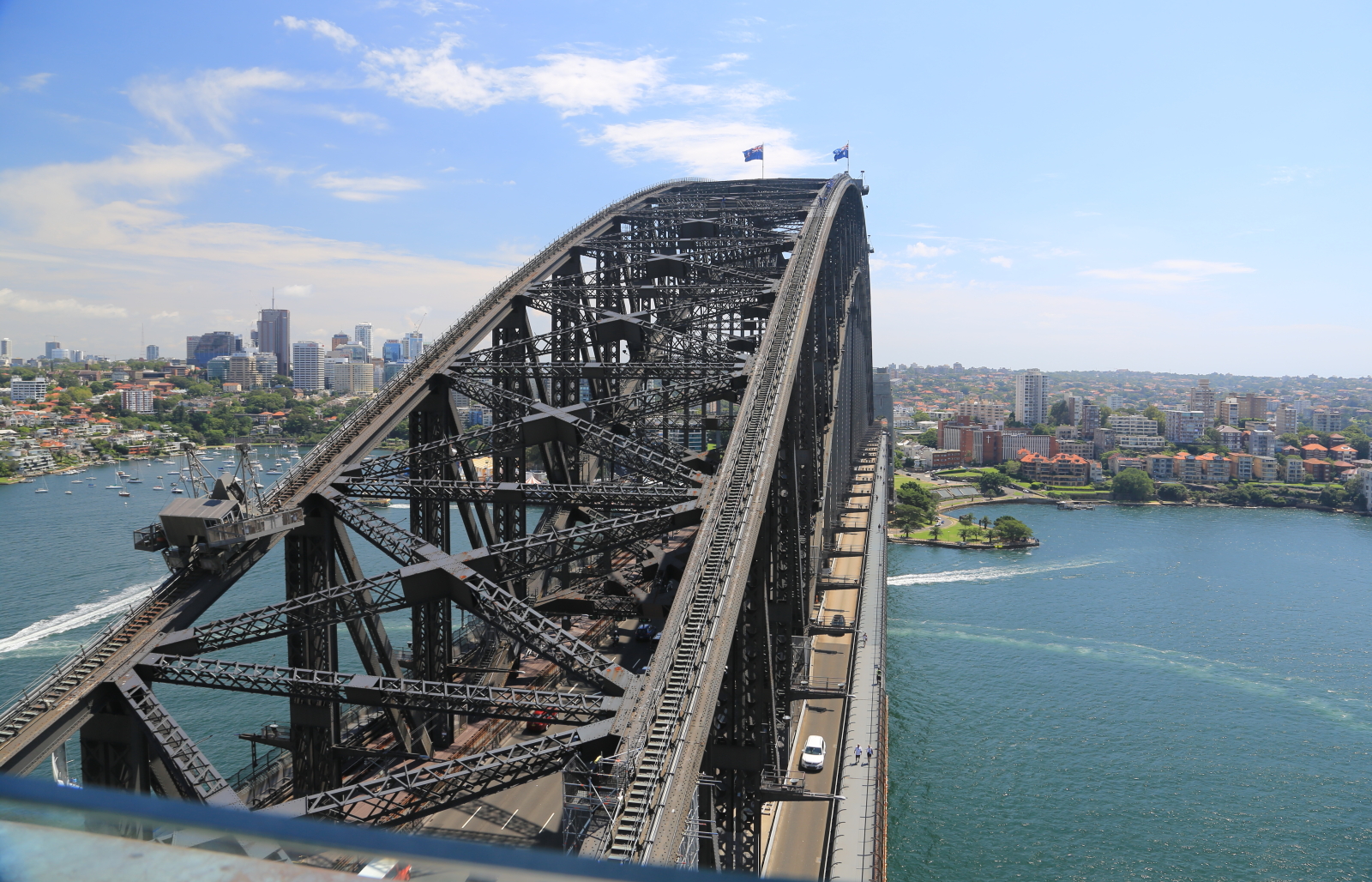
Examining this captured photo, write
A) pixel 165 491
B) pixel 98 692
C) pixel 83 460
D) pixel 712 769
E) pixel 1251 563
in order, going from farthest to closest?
pixel 83 460, pixel 165 491, pixel 1251 563, pixel 712 769, pixel 98 692

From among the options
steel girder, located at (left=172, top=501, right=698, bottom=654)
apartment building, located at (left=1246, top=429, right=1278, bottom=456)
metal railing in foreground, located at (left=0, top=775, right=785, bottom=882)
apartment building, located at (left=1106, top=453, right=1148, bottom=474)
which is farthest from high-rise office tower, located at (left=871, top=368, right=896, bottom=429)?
metal railing in foreground, located at (left=0, top=775, right=785, bottom=882)

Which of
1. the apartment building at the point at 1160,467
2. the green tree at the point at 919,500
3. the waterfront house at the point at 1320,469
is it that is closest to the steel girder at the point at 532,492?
the green tree at the point at 919,500

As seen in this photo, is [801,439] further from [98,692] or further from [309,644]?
[98,692]

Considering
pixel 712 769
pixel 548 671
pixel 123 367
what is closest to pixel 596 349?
pixel 548 671

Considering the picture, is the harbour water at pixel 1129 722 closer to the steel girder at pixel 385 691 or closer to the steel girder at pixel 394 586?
the steel girder at pixel 394 586

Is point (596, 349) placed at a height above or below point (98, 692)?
above

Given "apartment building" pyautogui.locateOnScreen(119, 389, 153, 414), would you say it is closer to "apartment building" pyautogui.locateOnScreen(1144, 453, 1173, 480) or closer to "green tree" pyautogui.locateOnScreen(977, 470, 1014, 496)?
"green tree" pyautogui.locateOnScreen(977, 470, 1014, 496)

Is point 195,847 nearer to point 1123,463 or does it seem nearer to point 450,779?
point 450,779
